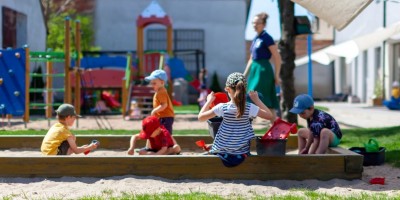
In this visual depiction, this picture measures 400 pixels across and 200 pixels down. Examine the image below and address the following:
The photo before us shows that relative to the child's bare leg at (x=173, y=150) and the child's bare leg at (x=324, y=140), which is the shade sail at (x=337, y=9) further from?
the child's bare leg at (x=173, y=150)

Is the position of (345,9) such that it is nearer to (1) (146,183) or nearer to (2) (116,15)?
(1) (146,183)

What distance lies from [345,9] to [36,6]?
56.0ft

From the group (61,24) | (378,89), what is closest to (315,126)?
(378,89)

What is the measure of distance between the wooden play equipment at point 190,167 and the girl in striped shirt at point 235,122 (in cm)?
10

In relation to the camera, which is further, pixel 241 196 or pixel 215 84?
pixel 215 84

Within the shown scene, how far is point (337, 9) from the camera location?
7691 millimetres

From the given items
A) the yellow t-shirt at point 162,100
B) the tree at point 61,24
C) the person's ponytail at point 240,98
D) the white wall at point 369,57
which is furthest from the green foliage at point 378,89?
the person's ponytail at point 240,98

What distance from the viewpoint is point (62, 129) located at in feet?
24.4

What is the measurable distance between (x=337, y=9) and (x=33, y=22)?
16548mm

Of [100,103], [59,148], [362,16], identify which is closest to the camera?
[59,148]

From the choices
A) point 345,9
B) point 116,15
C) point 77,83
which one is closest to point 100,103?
point 77,83

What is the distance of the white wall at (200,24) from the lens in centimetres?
3164

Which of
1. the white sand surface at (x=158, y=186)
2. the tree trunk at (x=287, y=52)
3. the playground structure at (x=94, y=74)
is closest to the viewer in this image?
the white sand surface at (x=158, y=186)

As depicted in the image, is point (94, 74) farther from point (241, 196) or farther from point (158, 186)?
point (241, 196)
